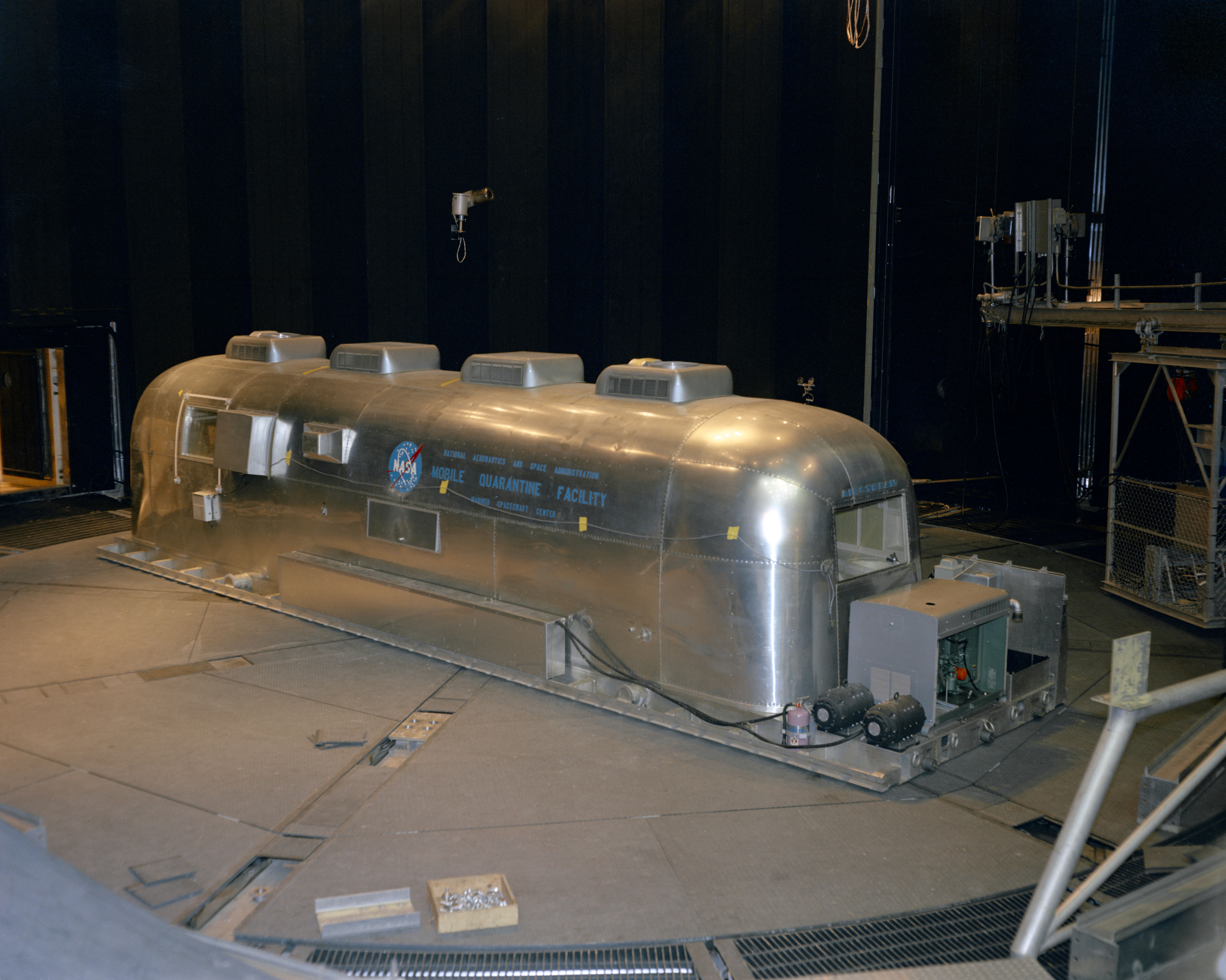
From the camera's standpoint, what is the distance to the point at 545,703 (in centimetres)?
827

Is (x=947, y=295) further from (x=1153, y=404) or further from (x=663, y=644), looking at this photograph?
(x=663, y=644)

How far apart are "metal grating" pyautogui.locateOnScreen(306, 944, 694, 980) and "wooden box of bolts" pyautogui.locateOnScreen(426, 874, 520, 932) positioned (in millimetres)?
148

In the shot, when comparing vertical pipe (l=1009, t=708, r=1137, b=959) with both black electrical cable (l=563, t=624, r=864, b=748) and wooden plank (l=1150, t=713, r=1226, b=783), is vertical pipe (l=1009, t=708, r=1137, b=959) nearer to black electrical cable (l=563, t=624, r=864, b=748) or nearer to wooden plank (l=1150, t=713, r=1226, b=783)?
wooden plank (l=1150, t=713, r=1226, b=783)

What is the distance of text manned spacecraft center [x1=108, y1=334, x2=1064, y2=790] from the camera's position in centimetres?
738

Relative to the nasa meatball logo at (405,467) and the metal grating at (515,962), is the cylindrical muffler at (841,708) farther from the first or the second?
the nasa meatball logo at (405,467)

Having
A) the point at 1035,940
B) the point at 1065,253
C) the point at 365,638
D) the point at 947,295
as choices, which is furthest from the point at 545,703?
the point at 947,295

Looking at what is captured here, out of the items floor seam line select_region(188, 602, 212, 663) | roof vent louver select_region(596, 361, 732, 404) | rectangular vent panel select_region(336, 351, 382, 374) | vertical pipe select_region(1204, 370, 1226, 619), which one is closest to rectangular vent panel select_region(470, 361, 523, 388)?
roof vent louver select_region(596, 361, 732, 404)

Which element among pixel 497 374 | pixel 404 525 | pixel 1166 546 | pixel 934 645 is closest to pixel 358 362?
pixel 497 374

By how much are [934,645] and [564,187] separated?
1095cm

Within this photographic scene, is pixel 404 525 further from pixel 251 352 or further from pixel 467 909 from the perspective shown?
pixel 467 909

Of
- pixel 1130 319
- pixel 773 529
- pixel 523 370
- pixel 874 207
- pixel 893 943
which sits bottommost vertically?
pixel 893 943

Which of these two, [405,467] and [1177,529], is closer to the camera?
[405,467]

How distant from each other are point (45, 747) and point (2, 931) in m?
5.42

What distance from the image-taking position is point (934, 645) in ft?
23.2
